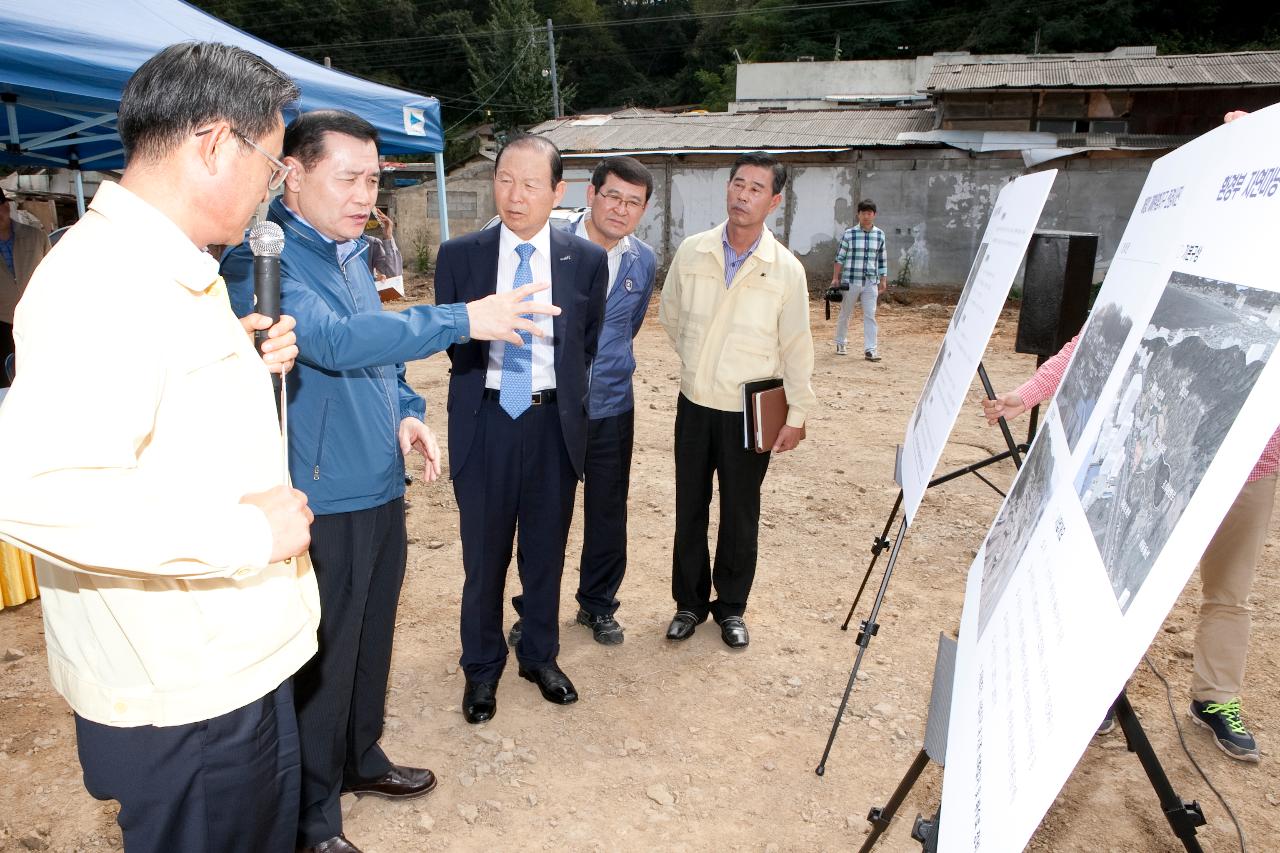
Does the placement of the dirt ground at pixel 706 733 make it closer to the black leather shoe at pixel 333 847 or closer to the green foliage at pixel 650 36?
the black leather shoe at pixel 333 847

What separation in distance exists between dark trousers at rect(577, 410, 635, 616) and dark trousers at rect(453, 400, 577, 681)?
0.41m

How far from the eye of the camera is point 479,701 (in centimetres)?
313

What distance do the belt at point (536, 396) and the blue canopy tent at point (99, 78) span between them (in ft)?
6.77

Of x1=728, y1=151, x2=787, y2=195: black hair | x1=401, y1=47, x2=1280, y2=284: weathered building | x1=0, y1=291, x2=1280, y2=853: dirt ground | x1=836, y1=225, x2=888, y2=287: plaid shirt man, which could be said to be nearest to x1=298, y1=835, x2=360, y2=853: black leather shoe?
x1=0, y1=291, x2=1280, y2=853: dirt ground

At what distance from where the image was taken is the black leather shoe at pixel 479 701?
10.3 feet

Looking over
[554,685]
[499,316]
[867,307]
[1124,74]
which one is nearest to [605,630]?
[554,685]

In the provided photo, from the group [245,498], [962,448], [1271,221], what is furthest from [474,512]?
[962,448]

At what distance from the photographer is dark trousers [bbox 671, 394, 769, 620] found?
11.9 feet

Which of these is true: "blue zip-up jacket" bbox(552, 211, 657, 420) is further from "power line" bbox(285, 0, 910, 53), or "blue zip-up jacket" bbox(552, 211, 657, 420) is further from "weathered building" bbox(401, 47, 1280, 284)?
"power line" bbox(285, 0, 910, 53)


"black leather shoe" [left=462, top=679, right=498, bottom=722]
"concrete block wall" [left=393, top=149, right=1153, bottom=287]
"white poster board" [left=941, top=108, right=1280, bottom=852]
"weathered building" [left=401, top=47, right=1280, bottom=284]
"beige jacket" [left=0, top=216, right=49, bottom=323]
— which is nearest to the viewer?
"white poster board" [left=941, top=108, right=1280, bottom=852]

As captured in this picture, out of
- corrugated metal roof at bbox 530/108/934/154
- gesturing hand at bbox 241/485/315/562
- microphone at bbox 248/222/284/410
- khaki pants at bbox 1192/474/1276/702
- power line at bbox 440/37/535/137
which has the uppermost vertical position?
Result: power line at bbox 440/37/535/137

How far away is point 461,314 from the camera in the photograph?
2031mm

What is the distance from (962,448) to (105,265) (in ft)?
20.7

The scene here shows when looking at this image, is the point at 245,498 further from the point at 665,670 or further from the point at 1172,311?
the point at 665,670
